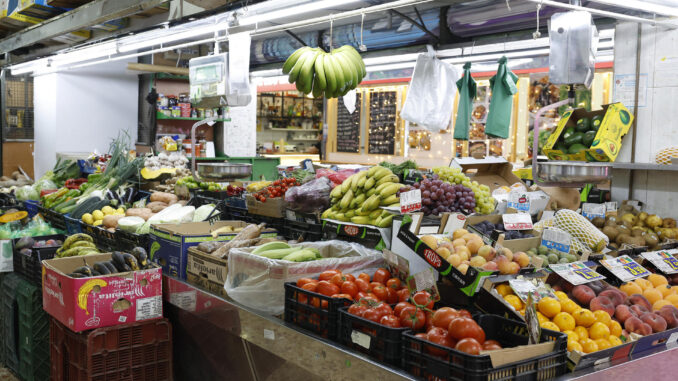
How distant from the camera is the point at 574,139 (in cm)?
398

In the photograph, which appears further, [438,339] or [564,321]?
[564,321]

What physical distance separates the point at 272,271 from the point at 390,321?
84 cm

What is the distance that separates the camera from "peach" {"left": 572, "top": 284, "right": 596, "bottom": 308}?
98.0 inches

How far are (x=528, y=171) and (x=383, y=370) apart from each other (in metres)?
5.53

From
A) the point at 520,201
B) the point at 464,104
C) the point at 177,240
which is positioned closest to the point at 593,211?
the point at 520,201

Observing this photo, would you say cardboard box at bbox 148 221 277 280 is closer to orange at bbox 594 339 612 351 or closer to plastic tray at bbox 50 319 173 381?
plastic tray at bbox 50 319 173 381

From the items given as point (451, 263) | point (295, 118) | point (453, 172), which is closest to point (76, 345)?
point (451, 263)

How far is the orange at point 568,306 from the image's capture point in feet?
7.59

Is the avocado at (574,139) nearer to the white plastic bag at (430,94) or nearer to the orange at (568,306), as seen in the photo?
the orange at (568,306)

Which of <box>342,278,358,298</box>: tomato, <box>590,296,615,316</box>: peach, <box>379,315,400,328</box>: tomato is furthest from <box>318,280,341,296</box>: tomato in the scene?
<box>590,296,615,316</box>: peach

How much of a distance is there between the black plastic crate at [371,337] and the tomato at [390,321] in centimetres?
4

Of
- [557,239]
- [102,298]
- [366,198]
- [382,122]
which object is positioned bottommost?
[102,298]

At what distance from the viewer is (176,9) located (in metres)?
5.31

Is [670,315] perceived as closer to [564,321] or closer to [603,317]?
[603,317]
